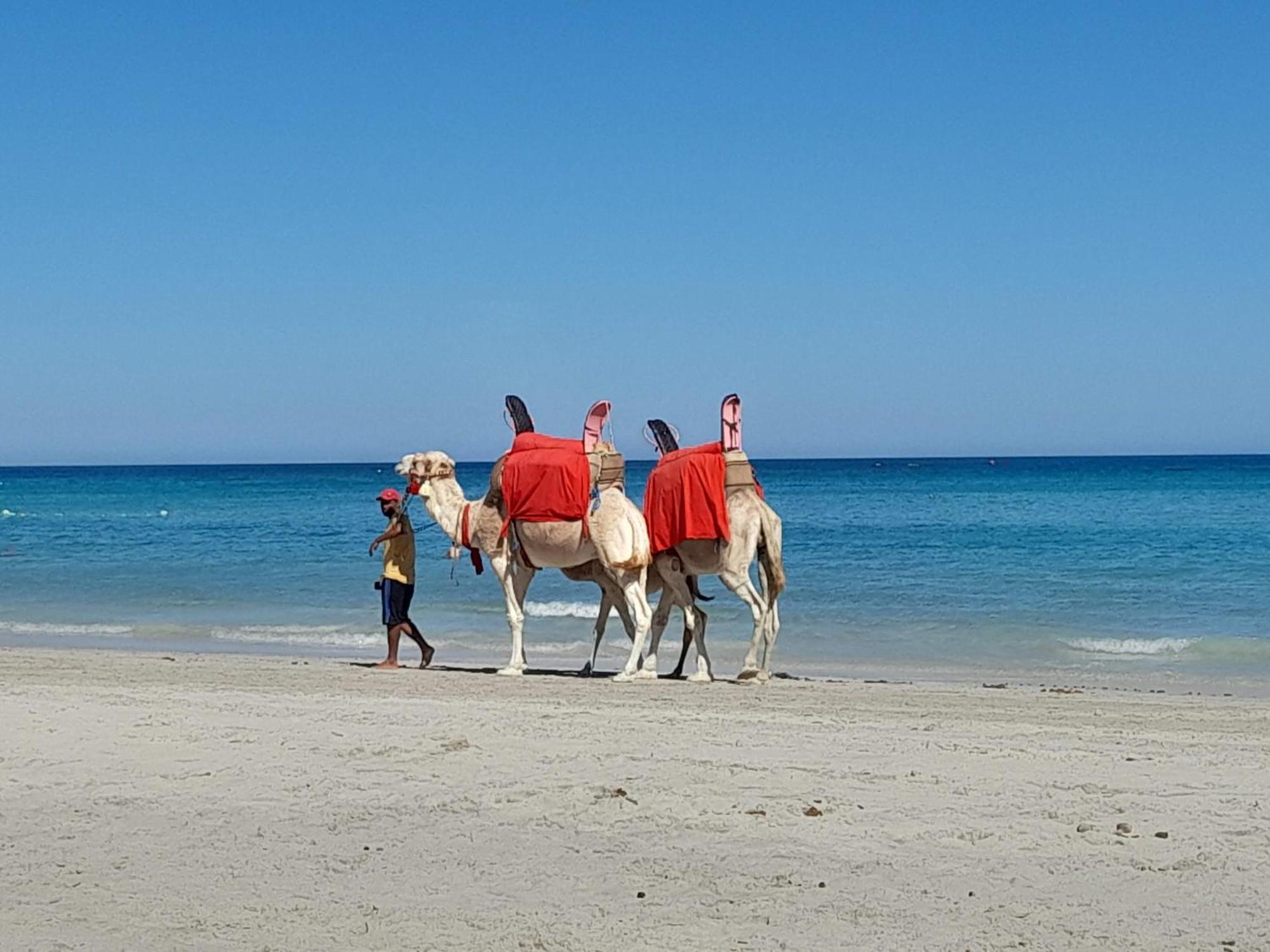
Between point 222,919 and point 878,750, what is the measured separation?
418cm

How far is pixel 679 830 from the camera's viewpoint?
7.21m

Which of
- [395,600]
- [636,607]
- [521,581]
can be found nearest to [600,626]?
[521,581]

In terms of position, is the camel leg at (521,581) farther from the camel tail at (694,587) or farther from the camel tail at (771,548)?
the camel tail at (771,548)

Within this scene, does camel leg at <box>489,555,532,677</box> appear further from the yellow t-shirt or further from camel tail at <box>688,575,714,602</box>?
camel tail at <box>688,575,714,602</box>

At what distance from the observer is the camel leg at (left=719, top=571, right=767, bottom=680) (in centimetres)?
1296

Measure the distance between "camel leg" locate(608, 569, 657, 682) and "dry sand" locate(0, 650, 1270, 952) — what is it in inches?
94.4

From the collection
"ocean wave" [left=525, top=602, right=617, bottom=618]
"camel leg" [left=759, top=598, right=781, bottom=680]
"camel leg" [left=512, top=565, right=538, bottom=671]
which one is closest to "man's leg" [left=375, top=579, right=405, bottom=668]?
"camel leg" [left=512, top=565, right=538, bottom=671]

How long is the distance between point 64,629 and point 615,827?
15133 millimetres

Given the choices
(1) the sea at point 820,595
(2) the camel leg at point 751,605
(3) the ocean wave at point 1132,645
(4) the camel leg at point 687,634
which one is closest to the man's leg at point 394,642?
(1) the sea at point 820,595

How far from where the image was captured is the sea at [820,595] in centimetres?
1750

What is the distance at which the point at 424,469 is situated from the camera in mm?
14031

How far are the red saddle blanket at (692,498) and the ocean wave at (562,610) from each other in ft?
24.9

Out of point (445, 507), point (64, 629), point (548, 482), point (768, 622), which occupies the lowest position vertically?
point (64, 629)

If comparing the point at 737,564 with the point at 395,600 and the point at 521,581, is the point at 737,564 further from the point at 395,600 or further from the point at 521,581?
the point at 395,600
